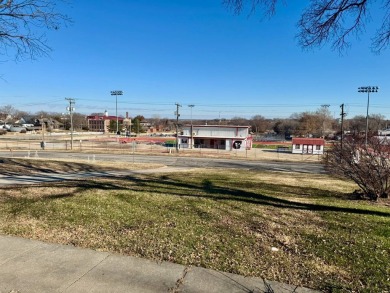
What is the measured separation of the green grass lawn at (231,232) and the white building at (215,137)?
5473 cm

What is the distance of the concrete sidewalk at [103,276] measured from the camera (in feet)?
11.6

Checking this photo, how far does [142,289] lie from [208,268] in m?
0.92

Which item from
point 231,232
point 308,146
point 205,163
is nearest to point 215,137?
point 308,146

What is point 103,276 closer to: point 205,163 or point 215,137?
point 205,163

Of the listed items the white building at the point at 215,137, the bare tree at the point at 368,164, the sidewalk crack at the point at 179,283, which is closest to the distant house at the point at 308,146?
the white building at the point at 215,137

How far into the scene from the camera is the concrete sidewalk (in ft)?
11.6

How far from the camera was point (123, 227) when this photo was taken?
5.56m

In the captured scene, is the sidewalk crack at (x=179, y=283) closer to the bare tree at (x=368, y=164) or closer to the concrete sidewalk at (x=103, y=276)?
the concrete sidewalk at (x=103, y=276)

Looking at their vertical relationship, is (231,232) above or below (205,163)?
above

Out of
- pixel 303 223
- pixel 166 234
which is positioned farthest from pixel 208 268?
pixel 303 223

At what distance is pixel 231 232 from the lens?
5.34 meters

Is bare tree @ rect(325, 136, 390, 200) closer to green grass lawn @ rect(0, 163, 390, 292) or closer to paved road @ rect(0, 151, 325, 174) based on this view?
green grass lawn @ rect(0, 163, 390, 292)

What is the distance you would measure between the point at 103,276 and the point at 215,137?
197 feet

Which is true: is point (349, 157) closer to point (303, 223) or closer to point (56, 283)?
point (303, 223)
